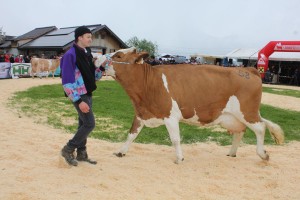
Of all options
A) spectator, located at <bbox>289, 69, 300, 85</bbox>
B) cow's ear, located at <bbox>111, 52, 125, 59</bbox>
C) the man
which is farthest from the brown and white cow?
spectator, located at <bbox>289, 69, 300, 85</bbox>

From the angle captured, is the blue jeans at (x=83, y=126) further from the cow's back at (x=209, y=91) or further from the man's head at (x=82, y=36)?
the cow's back at (x=209, y=91)

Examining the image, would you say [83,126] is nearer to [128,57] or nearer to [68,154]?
[68,154]

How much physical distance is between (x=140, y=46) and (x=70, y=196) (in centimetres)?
5349

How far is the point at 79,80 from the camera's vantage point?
16.4 ft

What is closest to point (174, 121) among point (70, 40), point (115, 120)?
point (115, 120)

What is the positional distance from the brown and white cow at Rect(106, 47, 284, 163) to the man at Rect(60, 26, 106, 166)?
0.59 meters

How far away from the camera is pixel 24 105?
11.5m

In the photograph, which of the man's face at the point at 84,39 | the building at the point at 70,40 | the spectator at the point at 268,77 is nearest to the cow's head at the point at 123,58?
the man's face at the point at 84,39

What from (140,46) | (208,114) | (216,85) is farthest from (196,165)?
(140,46)

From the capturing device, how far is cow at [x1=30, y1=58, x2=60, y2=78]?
25.1m

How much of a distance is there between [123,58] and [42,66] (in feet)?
71.0

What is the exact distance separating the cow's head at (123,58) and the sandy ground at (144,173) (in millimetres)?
1519

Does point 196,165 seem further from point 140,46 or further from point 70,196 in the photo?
point 140,46

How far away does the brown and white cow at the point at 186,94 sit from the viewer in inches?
219
